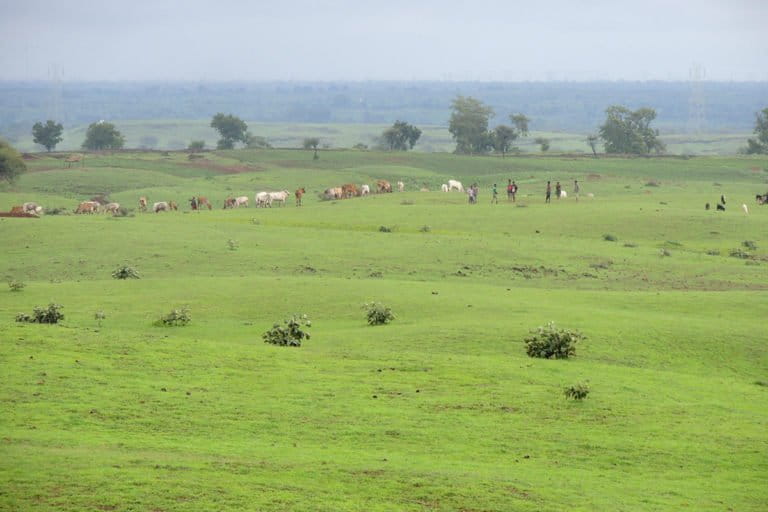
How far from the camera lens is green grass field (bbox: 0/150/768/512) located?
55.8 ft

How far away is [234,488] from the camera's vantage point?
16.1 m

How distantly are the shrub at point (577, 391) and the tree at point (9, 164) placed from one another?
233 ft

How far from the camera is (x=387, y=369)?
2542 cm

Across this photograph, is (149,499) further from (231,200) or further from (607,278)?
(231,200)

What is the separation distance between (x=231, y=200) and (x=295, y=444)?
191 ft

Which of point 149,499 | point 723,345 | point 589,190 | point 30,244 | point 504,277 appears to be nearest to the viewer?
point 149,499

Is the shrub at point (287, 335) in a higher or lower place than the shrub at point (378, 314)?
higher

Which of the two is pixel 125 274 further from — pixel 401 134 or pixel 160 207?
pixel 401 134

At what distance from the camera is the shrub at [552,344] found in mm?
28156

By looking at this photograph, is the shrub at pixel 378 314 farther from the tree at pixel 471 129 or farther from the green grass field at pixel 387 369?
the tree at pixel 471 129

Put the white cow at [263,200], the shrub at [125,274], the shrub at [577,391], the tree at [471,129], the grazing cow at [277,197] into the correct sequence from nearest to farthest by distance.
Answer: the shrub at [577,391] < the shrub at [125,274] < the white cow at [263,200] < the grazing cow at [277,197] < the tree at [471,129]

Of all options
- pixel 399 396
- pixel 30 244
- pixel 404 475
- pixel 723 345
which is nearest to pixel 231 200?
pixel 30 244

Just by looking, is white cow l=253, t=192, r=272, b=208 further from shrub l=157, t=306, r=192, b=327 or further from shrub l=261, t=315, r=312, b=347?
shrub l=261, t=315, r=312, b=347

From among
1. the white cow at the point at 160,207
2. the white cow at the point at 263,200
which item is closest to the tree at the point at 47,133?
the white cow at the point at 160,207
